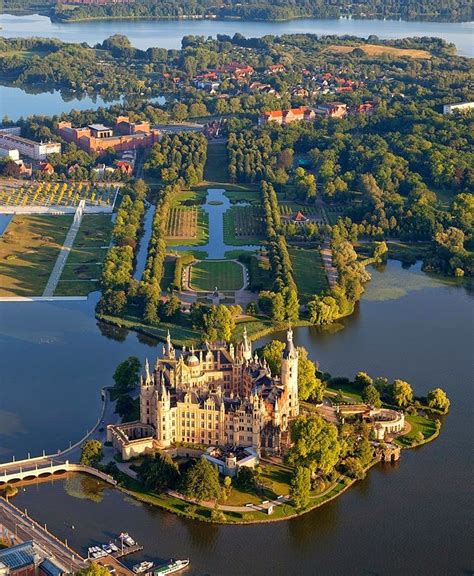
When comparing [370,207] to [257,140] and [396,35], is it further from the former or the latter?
[396,35]

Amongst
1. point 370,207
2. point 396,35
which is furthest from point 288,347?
point 396,35

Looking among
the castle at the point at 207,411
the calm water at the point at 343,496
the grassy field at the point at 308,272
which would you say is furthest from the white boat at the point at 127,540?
the grassy field at the point at 308,272

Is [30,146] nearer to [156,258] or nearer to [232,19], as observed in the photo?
[156,258]

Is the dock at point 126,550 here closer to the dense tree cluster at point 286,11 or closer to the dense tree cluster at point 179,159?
the dense tree cluster at point 179,159

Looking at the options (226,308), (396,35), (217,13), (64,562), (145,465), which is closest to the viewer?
(64,562)

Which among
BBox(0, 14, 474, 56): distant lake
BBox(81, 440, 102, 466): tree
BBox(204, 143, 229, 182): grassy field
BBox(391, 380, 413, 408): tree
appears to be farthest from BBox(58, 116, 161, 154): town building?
BBox(0, 14, 474, 56): distant lake

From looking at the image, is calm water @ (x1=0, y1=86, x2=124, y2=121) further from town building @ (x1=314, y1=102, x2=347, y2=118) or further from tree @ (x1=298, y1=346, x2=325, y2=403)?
tree @ (x1=298, y1=346, x2=325, y2=403)
